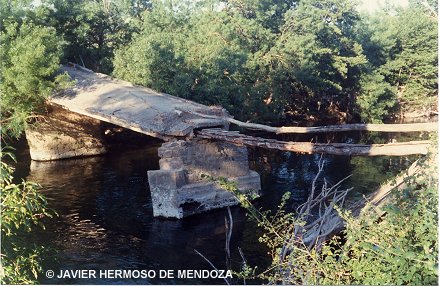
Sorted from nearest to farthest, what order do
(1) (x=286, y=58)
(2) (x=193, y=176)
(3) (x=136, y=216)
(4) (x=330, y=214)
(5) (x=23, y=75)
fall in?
(4) (x=330, y=214), (3) (x=136, y=216), (2) (x=193, y=176), (5) (x=23, y=75), (1) (x=286, y=58)

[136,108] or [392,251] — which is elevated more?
[136,108]

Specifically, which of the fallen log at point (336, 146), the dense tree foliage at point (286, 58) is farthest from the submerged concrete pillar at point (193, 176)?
the dense tree foliage at point (286, 58)

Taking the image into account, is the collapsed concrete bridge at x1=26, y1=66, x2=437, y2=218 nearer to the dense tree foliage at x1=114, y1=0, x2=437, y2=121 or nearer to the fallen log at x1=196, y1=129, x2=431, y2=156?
the fallen log at x1=196, y1=129, x2=431, y2=156

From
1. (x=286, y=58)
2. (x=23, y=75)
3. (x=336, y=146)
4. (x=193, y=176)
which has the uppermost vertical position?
(x=286, y=58)

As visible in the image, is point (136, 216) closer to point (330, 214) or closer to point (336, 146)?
point (336, 146)

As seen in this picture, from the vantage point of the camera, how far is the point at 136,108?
14.4 metres

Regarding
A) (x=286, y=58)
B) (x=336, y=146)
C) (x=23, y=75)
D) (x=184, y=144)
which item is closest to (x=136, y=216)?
(x=184, y=144)

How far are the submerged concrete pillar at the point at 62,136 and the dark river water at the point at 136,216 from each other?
23.9 inches

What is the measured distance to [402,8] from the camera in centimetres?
3897

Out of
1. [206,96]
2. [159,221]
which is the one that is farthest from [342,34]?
[159,221]

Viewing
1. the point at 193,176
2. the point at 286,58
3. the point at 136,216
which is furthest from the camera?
the point at 286,58

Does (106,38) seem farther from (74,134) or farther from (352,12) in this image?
(352,12)

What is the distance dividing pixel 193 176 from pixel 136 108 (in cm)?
333

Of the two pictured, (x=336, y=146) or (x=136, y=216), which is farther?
(x=136, y=216)
